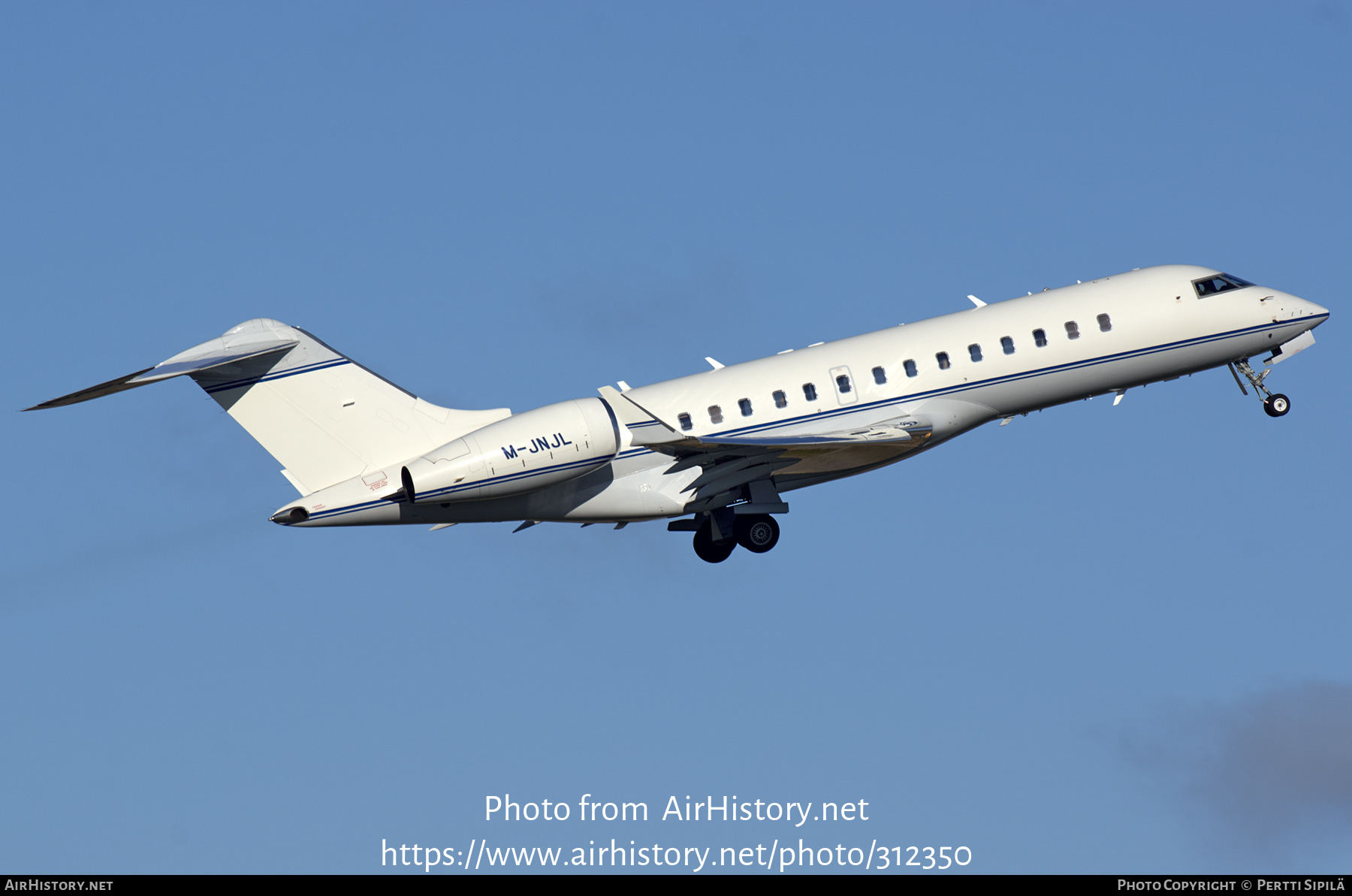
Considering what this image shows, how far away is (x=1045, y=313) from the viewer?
1195 inches

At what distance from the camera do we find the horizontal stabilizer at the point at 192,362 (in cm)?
2622

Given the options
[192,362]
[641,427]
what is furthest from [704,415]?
[192,362]

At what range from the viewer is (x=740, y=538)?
98.9 feet

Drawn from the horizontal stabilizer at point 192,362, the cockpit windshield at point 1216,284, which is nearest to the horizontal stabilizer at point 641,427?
the horizontal stabilizer at point 192,362

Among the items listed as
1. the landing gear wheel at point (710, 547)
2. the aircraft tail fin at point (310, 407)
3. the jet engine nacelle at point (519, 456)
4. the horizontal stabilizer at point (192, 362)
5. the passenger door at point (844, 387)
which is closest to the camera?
the horizontal stabilizer at point (192, 362)

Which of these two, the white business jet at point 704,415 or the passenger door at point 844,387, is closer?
the white business jet at point 704,415

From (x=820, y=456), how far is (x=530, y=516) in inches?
205

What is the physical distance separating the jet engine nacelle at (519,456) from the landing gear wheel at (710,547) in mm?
2930

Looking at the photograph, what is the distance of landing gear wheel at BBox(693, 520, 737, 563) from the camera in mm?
30500

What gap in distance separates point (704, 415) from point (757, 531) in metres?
2.41

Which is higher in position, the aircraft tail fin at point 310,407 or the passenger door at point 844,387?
the passenger door at point 844,387

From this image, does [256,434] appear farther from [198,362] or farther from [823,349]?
[823,349]

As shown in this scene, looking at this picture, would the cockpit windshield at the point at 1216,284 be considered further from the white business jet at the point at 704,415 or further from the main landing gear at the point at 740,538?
the main landing gear at the point at 740,538

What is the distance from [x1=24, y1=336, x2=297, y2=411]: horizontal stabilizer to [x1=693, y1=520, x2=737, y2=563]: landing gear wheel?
8028 mm
